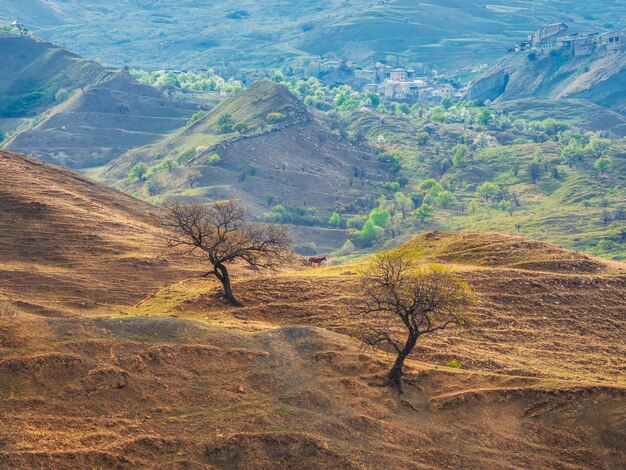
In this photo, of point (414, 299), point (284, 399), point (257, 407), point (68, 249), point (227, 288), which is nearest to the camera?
point (257, 407)

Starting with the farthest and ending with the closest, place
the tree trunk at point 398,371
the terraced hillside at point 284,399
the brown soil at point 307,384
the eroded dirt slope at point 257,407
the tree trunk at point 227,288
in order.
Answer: the tree trunk at point 227,288 < the tree trunk at point 398,371 < the brown soil at point 307,384 < the terraced hillside at point 284,399 < the eroded dirt slope at point 257,407

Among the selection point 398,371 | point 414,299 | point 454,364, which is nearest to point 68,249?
point 454,364

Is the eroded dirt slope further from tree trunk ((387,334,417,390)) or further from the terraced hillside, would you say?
tree trunk ((387,334,417,390))

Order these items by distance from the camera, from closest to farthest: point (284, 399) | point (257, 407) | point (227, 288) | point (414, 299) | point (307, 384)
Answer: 1. point (257, 407)
2. point (284, 399)
3. point (307, 384)
4. point (414, 299)
5. point (227, 288)

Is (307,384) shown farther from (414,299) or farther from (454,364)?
(454,364)

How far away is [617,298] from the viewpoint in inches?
2327

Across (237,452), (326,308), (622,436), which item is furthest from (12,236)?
(622,436)

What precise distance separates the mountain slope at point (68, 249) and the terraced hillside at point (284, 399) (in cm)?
1790

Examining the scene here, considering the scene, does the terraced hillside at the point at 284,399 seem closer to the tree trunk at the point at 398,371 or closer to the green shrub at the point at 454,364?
the green shrub at the point at 454,364

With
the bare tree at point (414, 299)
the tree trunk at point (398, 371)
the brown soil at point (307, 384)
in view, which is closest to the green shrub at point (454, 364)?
the brown soil at point (307, 384)

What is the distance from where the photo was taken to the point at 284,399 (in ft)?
126

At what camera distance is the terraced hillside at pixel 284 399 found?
1336 inches

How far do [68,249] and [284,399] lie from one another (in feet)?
130

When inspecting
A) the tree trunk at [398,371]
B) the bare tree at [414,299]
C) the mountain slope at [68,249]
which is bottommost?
the mountain slope at [68,249]
